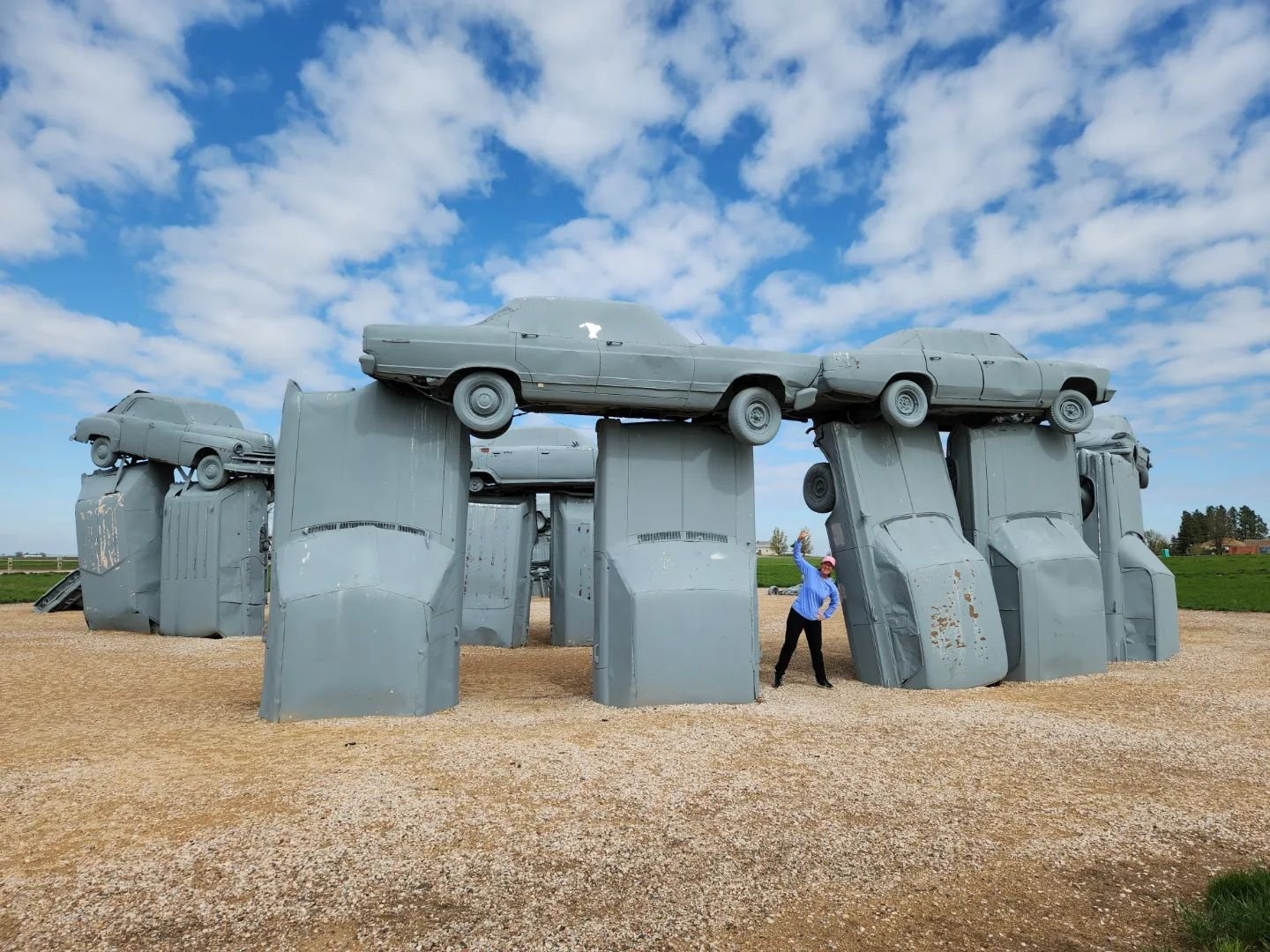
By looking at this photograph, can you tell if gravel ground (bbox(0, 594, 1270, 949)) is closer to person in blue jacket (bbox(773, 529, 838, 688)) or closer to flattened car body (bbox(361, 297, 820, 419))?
person in blue jacket (bbox(773, 529, 838, 688))

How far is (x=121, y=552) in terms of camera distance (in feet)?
48.5

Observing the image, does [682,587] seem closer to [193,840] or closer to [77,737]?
[193,840]

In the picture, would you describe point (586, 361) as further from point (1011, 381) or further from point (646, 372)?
point (1011, 381)

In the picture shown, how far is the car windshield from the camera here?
603 inches

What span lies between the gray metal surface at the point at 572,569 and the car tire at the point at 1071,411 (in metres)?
7.84

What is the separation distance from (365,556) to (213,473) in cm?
901

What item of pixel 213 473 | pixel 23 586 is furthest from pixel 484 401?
pixel 23 586

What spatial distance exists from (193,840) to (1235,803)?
236 inches

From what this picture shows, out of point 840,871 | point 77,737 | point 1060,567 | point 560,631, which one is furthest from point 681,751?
point 560,631

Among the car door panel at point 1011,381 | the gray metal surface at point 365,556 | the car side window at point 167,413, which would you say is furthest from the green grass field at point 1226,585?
the car side window at point 167,413

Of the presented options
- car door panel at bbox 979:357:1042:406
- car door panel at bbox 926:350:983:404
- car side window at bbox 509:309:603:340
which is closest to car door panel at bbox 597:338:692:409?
car side window at bbox 509:309:603:340

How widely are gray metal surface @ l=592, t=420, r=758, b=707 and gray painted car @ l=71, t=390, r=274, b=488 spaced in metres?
9.34

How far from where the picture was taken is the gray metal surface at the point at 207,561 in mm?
14281

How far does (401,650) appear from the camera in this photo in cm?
696
